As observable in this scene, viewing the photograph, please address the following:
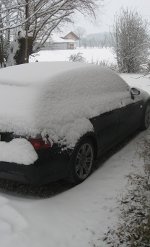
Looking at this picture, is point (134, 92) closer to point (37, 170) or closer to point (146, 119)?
point (146, 119)

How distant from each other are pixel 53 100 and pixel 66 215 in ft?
4.71

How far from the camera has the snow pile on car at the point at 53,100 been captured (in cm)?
457

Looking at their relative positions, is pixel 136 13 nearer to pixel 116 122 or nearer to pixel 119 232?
pixel 116 122

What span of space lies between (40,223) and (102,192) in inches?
42.2

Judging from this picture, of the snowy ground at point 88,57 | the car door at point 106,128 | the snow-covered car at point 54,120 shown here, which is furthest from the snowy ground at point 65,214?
the snowy ground at point 88,57

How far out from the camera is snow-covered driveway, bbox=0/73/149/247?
3.86 m

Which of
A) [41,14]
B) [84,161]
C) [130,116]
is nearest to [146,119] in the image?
[130,116]

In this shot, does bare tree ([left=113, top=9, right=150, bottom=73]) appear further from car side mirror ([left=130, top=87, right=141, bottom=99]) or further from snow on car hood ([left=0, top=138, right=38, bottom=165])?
snow on car hood ([left=0, top=138, right=38, bottom=165])

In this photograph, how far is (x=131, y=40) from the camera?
22484 mm

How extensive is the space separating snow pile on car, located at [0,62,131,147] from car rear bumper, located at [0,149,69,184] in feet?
0.83

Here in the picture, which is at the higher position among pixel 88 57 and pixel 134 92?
pixel 88 57

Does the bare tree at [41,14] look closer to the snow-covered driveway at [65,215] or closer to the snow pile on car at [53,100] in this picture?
the snow pile on car at [53,100]

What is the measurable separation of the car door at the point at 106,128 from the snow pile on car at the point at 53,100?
0.11 metres

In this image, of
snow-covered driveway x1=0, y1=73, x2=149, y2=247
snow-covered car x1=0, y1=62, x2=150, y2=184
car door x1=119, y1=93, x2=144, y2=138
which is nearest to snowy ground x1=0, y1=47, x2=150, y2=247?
snow-covered driveway x1=0, y1=73, x2=149, y2=247
